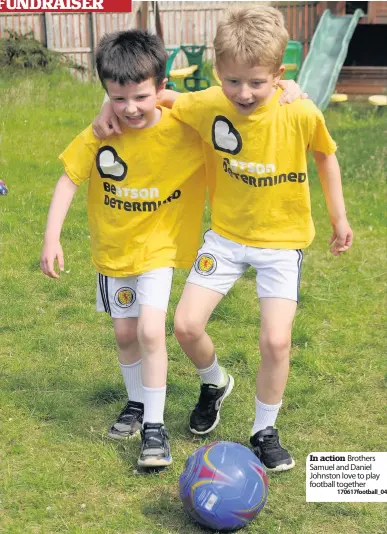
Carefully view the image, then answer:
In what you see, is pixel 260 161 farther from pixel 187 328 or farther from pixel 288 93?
pixel 187 328

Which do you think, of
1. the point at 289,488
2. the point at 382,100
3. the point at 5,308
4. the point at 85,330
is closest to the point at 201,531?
the point at 289,488

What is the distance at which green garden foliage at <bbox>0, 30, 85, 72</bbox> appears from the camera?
15602mm

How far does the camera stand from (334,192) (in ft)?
13.0

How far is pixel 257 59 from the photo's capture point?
3.60 meters

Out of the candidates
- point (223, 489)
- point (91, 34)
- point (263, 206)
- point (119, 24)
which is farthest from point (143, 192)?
point (119, 24)

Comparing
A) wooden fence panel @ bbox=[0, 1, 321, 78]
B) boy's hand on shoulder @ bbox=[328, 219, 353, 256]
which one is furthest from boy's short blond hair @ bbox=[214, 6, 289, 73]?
wooden fence panel @ bbox=[0, 1, 321, 78]

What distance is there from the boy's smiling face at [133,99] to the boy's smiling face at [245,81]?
33 cm

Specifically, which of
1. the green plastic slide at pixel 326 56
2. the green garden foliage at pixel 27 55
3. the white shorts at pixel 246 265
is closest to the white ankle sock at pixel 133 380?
the white shorts at pixel 246 265

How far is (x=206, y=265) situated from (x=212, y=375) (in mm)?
626

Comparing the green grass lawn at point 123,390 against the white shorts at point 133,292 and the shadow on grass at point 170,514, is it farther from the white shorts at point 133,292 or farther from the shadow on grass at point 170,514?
the white shorts at point 133,292

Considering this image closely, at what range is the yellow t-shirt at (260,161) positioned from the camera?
12.6 feet

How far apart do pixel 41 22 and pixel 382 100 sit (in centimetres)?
752

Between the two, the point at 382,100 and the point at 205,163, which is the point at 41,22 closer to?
the point at 382,100

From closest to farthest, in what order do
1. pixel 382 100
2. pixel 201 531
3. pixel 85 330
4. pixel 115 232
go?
pixel 201 531 → pixel 115 232 → pixel 85 330 → pixel 382 100
